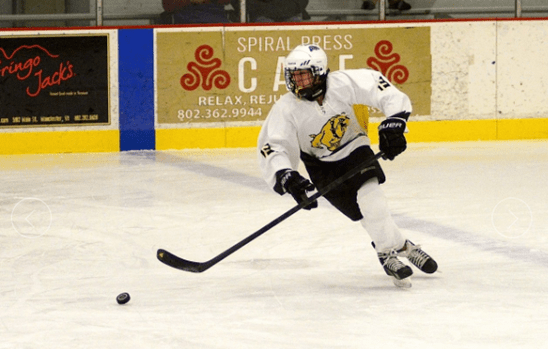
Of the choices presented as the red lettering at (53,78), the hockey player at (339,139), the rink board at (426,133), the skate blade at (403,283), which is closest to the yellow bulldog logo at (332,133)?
the hockey player at (339,139)

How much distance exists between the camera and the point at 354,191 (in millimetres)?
3338

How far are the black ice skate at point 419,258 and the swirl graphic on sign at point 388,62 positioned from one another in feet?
17.5

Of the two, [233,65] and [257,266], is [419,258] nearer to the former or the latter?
[257,266]

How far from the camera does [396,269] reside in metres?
3.19

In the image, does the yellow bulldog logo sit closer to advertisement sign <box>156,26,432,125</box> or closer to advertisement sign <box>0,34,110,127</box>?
advertisement sign <box>156,26,432,125</box>

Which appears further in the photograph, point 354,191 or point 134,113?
point 134,113

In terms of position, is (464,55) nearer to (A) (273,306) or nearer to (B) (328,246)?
(B) (328,246)

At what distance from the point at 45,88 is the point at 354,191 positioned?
5.53 meters

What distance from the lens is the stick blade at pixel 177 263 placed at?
333cm

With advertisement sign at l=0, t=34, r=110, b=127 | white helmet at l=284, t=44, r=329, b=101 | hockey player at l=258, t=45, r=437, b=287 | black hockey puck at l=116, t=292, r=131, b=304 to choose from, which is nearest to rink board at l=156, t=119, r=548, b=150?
advertisement sign at l=0, t=34, r=110, b=127

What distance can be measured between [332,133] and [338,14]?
557 centimetres

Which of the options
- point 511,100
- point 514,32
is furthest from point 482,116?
point 514,32

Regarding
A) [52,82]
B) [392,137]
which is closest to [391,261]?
[392,137]

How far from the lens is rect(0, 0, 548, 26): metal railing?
8367mm
